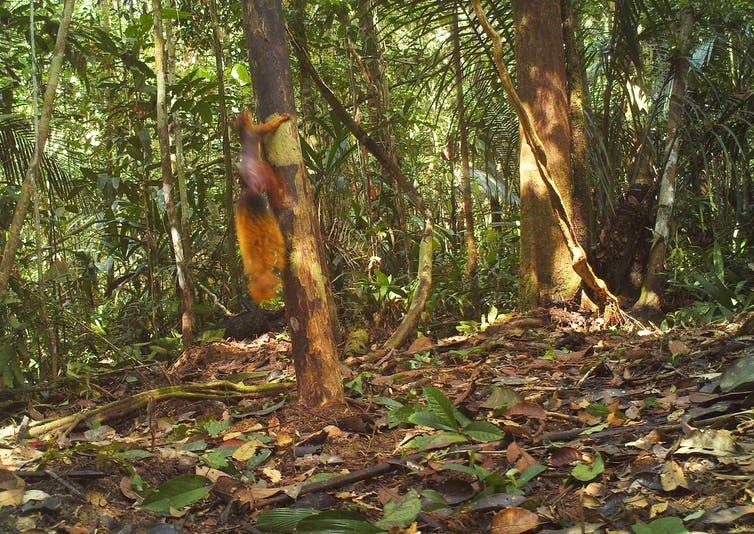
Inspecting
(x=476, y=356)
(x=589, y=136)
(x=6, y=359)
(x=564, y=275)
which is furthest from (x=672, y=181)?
(x=6, y=359)

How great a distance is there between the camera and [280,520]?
173 cm

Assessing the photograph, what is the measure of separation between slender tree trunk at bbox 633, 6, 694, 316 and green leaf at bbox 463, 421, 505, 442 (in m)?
2.32

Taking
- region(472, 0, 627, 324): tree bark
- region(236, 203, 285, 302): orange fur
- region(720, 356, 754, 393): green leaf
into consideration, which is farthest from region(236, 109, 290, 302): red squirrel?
region(472, 0, 627, 324): tree bark

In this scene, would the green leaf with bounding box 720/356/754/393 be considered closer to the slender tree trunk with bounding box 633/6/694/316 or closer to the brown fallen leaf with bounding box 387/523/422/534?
the brown fallen leaf with bounding box 387/523/422/534

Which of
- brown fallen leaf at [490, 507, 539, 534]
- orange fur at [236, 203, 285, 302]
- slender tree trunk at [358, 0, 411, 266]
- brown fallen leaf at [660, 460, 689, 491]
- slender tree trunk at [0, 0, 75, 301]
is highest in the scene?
slender tree trunk at [358, 0, 411, 266]

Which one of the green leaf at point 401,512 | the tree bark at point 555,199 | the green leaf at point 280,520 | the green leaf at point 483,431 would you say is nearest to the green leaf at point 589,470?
the green leaf at point 483,431

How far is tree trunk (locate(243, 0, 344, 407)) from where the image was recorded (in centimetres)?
250

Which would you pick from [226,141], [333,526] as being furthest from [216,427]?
[226,141]

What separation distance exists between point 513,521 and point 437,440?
571mm

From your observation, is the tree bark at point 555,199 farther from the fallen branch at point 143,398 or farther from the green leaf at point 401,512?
the green leaf at point 401,512

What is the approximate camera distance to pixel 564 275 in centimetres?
420

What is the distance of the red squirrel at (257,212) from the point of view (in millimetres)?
2402

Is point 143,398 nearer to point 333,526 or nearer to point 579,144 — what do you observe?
point 333,526

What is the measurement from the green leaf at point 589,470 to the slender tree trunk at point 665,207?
245 cm
